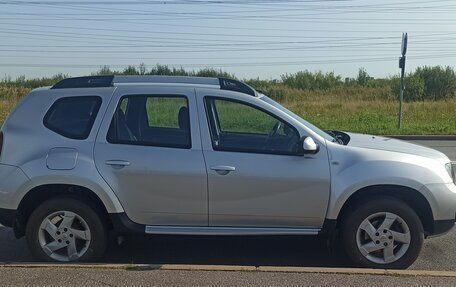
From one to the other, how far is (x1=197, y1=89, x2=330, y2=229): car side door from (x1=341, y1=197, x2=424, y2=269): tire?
31cm

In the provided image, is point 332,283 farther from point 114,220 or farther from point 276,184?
point 114,220

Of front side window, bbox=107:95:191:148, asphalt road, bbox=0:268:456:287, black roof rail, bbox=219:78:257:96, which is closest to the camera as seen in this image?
asphalt road, bbox=0:268:456:287

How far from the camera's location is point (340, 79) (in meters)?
60.1

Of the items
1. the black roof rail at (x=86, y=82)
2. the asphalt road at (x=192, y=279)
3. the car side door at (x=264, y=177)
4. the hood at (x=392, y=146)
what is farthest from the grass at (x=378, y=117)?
the asphalt road at (x=192, y=279)

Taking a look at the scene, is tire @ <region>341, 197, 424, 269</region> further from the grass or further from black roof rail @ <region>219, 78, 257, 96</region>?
the grass

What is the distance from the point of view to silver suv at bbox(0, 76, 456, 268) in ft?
14.1

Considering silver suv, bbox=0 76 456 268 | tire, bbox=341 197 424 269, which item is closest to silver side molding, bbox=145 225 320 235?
silver suv, bbox=0 76 456 268

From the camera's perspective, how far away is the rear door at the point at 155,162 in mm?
4340

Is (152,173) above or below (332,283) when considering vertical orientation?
above

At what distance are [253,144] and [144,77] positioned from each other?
137 cm

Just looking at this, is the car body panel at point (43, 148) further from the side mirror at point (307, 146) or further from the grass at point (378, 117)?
the grass at point (378, 117)

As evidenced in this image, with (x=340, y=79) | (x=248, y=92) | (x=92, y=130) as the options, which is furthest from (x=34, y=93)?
(x=340, y=79)

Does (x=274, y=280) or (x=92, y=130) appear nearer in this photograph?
(x=274, y=280)

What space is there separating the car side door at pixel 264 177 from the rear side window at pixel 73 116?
0.99 m
